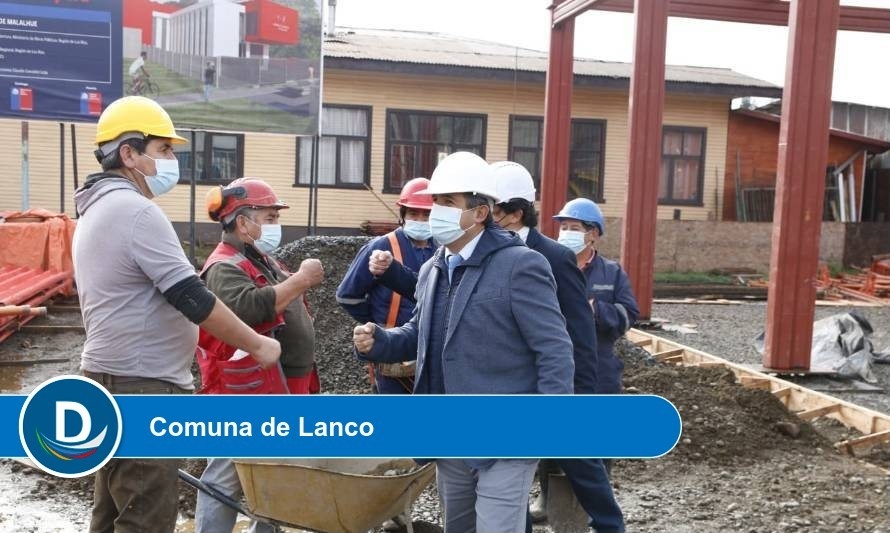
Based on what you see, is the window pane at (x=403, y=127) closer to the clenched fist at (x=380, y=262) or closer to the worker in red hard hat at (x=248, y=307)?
the clenched fist at (x=380, y=262)

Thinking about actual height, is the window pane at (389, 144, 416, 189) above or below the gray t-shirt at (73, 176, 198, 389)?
above

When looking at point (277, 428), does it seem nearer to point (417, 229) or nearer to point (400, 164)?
point (417, 229)

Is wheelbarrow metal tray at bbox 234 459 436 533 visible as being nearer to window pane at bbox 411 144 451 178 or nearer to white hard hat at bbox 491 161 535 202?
white hard hat at bbox 491 161 535 202

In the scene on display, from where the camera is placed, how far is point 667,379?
8.87 m

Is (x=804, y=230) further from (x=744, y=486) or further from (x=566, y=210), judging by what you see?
(x=566, y=210)

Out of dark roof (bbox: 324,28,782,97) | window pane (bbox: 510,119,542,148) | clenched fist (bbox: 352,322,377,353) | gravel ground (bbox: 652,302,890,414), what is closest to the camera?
clenched fist (bbox: 352,322,377,353)

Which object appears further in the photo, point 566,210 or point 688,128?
point 688,128

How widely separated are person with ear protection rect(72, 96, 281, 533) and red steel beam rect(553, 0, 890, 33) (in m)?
12.4

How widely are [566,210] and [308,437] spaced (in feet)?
8.77

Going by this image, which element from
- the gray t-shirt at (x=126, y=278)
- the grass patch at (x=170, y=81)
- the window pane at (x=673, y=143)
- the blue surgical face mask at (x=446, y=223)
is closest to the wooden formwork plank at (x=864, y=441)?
the blue surgical face mask at (x=446, y=223)

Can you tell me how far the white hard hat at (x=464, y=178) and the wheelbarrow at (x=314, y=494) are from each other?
122 cm

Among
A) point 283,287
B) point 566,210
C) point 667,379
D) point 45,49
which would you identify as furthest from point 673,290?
point 283,287

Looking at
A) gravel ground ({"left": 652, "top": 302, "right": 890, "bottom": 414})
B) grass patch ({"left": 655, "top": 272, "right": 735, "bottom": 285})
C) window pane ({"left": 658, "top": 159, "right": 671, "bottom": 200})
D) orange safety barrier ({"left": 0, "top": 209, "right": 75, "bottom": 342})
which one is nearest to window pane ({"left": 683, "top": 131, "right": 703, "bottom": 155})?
window pane ({"left": 658, "top": 159, "right": 671, "bottom": 200})

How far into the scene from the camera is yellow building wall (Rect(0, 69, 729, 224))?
21250mm
